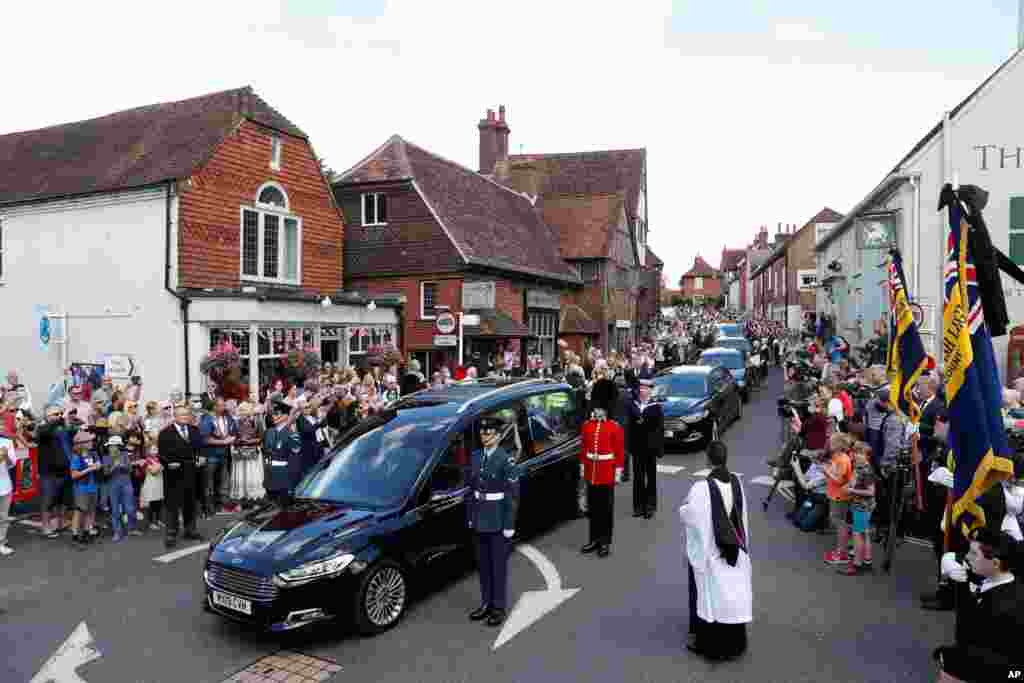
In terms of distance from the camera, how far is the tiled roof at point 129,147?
19.0 m

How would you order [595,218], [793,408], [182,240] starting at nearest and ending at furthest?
[793,408] → [182,240] → [595,218]

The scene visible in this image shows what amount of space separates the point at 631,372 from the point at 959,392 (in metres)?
A: 12.0

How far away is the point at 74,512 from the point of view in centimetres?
964

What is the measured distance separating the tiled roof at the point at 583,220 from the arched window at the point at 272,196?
54.6 ft

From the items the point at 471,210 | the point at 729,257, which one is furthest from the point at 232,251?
the point at 729,257

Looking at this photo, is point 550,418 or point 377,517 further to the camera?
point 550,418

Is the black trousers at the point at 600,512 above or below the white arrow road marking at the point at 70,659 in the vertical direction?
above

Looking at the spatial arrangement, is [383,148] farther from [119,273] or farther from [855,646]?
[855,646]

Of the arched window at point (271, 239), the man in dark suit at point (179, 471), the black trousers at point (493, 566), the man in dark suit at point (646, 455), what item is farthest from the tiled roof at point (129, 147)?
the black trousers at point (493, 566)

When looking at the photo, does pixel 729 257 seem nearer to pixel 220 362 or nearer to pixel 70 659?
pixel 220 362

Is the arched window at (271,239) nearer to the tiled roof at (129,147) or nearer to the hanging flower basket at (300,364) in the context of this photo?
the tiled roof at (129,147)

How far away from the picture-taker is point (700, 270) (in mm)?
132625

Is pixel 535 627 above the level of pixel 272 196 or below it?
below

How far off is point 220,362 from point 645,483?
35.2 ft
